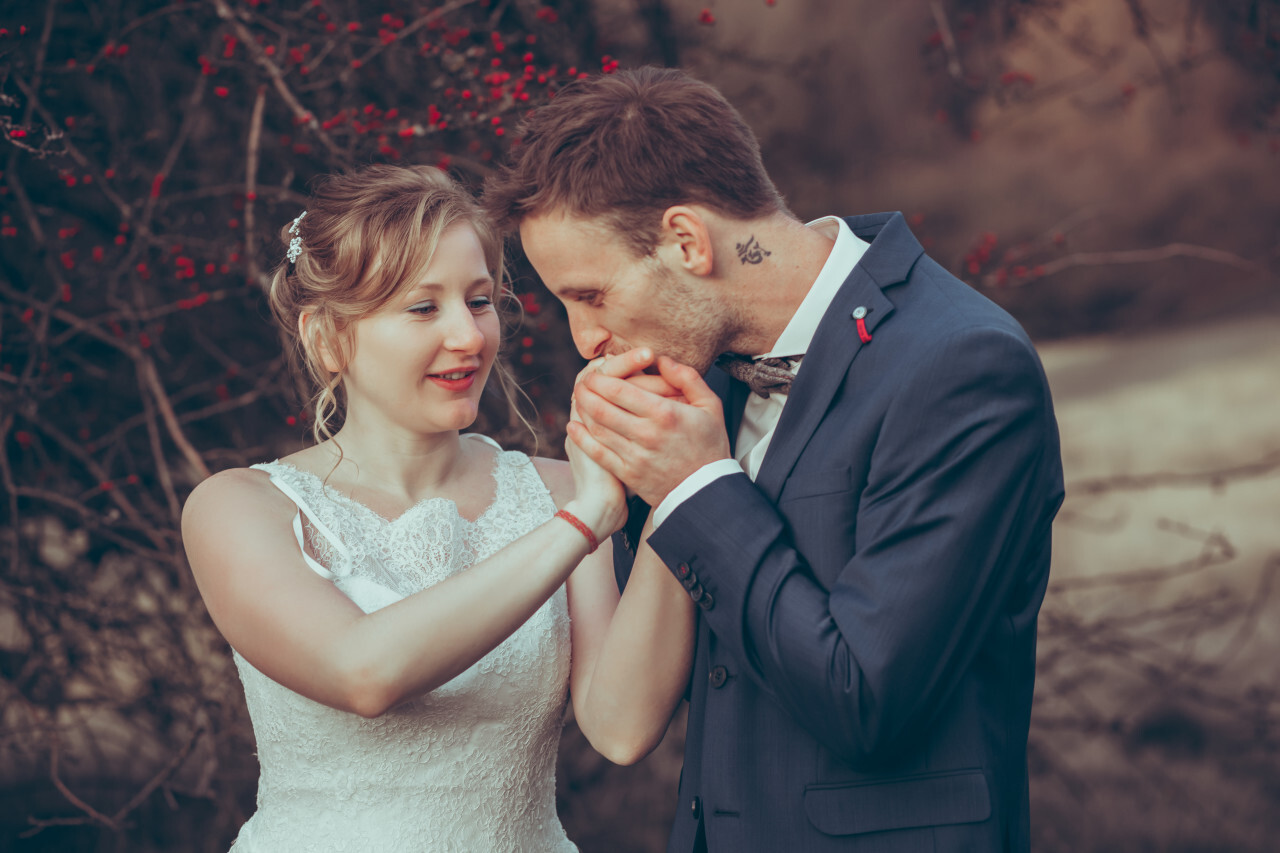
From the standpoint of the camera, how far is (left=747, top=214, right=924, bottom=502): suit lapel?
1.51m

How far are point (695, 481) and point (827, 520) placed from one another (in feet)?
0.64

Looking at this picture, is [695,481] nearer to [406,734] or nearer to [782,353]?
[782,353]

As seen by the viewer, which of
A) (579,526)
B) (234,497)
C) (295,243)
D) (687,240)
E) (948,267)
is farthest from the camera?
(948,267)

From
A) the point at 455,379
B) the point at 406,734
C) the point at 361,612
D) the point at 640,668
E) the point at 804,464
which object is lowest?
the point at 406,734

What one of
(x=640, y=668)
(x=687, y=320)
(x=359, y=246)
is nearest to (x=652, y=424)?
(x=687, y=320)

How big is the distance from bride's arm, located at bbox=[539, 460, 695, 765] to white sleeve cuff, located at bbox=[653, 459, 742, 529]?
10.6 inches

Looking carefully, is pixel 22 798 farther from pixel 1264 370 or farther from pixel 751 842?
pixel 1264 370

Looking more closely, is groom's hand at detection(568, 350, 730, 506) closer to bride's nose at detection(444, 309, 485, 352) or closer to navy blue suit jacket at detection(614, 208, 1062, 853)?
navy blue suit jacket at detection(614, 208, 1062, 853)

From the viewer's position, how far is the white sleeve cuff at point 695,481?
1465mm

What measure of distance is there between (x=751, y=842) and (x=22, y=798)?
10.9 ft

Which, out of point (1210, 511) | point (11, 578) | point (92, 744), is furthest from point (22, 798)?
point (1210, 511)

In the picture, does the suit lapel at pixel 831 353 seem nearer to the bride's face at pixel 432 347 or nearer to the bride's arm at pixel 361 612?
the bride's arm at pixel 361 612

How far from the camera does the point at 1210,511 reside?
3627 mm

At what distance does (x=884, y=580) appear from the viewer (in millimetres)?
1322
